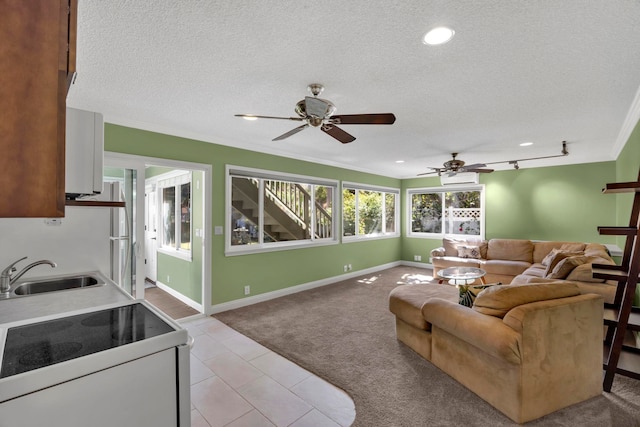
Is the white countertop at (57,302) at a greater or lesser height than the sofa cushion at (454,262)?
greater

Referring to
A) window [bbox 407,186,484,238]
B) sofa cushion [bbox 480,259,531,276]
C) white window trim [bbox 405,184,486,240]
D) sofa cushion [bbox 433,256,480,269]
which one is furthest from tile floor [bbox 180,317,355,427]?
window [bbox 407,186,484,238]

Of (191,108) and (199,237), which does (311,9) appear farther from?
(199,237)

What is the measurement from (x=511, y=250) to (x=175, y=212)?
6.39 meters

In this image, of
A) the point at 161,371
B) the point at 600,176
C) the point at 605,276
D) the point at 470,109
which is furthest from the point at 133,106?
the point at 600,176

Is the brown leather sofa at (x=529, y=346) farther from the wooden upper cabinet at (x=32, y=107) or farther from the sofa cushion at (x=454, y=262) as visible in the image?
the sofa cushion at (x=454, y=262)

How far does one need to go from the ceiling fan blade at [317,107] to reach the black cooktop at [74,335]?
5.64ft

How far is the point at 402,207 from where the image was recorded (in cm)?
789

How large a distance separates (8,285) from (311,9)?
7.86 ft

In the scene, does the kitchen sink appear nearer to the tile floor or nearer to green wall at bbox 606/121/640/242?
the tile floor

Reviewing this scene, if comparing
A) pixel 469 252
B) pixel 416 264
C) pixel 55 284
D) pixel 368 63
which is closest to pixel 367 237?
pixel 416 264

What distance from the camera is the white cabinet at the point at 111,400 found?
2.91 ft

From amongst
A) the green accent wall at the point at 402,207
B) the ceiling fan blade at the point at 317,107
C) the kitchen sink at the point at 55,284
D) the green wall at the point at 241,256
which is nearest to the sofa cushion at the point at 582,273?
the green accent wall at the point at 402,207

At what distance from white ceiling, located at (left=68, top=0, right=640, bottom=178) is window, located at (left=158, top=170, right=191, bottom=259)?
4.67 feet

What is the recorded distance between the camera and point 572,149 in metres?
4.59
